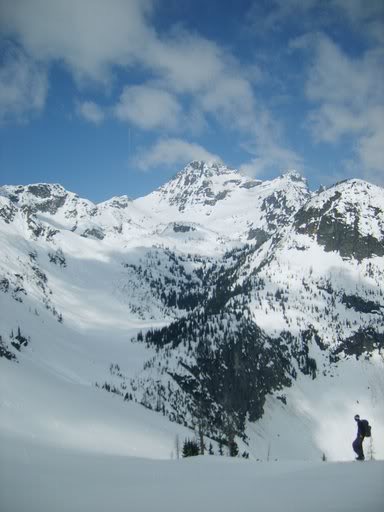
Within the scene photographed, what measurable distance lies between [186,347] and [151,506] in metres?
184

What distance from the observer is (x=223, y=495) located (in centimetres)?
1770

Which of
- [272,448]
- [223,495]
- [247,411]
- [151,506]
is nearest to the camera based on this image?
[151,506]

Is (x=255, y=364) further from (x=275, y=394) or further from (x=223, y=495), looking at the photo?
(x=223, y=495)

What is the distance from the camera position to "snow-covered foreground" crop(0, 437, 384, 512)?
623 inches

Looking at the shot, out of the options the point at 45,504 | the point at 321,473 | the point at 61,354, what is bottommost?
the point at 45,504

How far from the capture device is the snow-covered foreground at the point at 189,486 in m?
15.8

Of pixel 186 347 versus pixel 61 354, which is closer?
pixel 61 354

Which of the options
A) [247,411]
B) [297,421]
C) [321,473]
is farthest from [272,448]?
[321,473]

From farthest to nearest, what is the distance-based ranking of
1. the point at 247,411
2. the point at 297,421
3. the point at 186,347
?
1. the point at 186,347
2. the point at 297,421
3. the point at 247,411

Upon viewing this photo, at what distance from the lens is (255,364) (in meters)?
186

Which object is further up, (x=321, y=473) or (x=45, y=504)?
(x=321, y=473)

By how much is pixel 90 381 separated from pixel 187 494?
14959 centimetres

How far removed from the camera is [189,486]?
781 inches

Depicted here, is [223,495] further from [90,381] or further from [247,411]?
[247,411]
